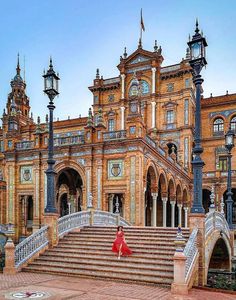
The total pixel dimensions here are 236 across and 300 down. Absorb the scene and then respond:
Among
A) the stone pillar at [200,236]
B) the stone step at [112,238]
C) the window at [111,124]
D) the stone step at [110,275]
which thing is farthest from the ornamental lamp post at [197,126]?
the window at [111,124]

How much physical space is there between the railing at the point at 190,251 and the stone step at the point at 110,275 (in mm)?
625

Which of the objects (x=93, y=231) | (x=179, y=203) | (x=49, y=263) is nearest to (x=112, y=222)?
(x=93, y=231)

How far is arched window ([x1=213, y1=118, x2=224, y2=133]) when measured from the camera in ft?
134

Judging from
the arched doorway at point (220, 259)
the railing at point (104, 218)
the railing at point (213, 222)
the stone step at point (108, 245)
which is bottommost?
the arched doorway at point (220, 259)

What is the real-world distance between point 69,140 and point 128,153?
5477mm

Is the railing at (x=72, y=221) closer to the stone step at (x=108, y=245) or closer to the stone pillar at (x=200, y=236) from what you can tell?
the stone step at (x=108, y=245)

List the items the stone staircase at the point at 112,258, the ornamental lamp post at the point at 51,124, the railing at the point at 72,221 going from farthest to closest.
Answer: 1. the railing at the point at 72,221
2. the ornamental lamp post at the point at 51,124
3. the stone staircase at the point at 112,258

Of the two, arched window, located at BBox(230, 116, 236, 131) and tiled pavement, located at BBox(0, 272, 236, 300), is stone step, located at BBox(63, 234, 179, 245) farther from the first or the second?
arched window, located at BBox(230, 116, 236, 131)

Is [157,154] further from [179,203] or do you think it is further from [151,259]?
[151,259]

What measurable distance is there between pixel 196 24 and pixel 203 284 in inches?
361

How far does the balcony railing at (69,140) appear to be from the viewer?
1024 inches

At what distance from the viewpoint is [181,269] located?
10.2m

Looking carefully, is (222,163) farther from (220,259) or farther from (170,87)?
(220,259)

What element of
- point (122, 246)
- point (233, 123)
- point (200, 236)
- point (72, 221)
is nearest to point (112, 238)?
point (122, 246)
